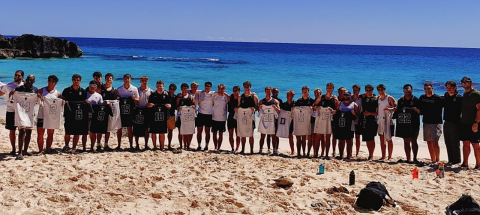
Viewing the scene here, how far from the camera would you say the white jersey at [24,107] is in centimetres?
869

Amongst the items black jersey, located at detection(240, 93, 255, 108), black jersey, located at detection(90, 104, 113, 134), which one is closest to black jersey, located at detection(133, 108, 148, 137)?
black jersey, located at detection(90, 104, 113, 134)

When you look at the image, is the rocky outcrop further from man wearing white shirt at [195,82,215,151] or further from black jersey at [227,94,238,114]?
black jersey at [227,94,238,114]

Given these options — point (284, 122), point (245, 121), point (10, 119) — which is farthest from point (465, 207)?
point (10, 119)

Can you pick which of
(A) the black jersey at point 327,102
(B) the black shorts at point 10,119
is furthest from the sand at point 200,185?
(A) the black jersey at point 327,102

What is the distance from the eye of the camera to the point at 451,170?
28.5 feet

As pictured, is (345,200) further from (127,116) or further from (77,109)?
(77,109)

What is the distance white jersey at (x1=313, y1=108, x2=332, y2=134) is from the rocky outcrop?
53.9 meters

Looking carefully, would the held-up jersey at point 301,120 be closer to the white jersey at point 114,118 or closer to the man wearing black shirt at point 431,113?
the man wearing black shirt at point 431,113

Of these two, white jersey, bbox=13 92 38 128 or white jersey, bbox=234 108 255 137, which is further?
white jersey, bbox=234 108 255 137

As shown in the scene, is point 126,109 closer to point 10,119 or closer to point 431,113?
point 10,119

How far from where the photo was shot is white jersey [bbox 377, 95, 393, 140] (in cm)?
Answer: 948

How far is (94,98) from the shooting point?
30.7ft

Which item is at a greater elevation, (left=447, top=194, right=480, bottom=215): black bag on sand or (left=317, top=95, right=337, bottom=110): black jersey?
(left=317, top=95, right=337, bottom=110): black jersey

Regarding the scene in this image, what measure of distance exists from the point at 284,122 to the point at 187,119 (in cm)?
244
